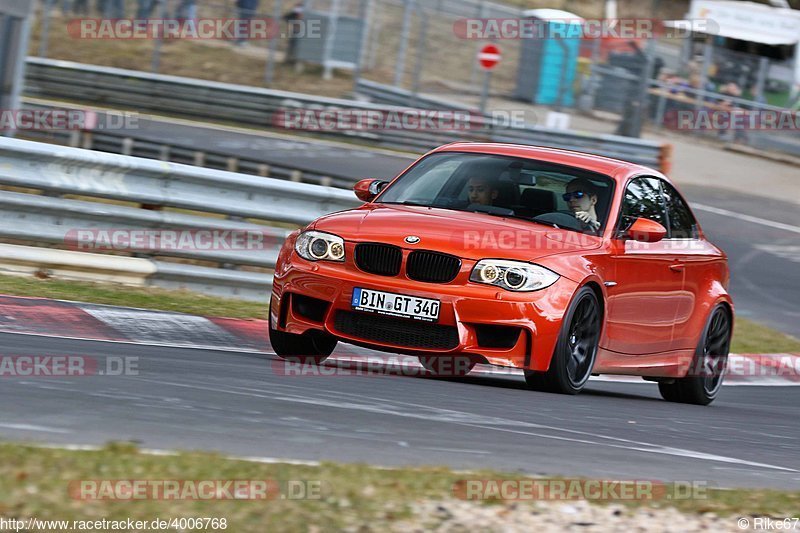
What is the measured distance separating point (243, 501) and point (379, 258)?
3.56 m

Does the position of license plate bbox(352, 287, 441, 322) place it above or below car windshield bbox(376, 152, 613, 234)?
below

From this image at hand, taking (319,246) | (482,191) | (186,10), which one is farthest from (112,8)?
(319,246)

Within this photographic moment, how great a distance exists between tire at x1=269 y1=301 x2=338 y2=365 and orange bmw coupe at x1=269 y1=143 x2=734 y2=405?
1cm

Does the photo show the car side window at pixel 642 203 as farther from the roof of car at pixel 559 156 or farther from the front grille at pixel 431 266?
the front grille at pixel 431 266

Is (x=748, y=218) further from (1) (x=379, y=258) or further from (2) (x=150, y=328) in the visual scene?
(1) (x=379, y=258)

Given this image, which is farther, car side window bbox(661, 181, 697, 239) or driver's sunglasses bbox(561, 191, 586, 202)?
car side window bbox(661, 181, 697, 239)

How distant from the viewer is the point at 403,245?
308 inches

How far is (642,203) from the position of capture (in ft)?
30.5

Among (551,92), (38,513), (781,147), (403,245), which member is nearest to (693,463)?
(403,245)

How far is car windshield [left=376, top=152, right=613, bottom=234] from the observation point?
28.3 ft

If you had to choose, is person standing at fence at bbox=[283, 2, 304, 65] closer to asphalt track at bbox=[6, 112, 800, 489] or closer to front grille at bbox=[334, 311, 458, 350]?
asphalt track at bbox=[6, 112, 800, 489]

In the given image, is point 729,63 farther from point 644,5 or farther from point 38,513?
point 38,513

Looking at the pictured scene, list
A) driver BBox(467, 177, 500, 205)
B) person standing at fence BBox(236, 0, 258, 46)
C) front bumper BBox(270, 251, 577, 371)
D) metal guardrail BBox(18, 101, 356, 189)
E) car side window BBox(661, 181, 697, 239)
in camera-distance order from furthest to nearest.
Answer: person standing at fence BBox(236, 0, 258, 46)
metal guardrail BBox(18, 101, 356, 189)
car side window BBox(661, 181, 697, 239)
driver BBox(467, 177, 500, 205)
front bumper BBox(270, 251, 577, 371)

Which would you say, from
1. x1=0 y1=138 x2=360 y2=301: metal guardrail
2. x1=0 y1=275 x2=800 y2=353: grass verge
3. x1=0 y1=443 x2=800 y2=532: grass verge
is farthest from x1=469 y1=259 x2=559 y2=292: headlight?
Answer: x1=0 y1=138 x2=360 y2=301: metal guardrail
